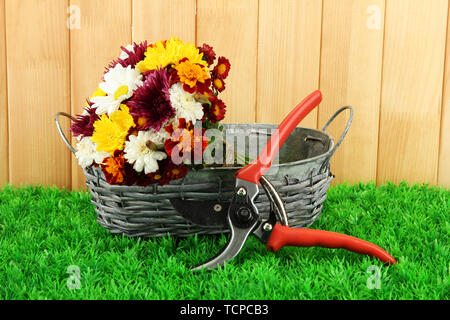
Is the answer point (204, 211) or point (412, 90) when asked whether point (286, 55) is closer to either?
point (412, 90)

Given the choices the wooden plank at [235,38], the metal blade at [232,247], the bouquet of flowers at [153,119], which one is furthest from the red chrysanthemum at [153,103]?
the wooden plank at [235,38]

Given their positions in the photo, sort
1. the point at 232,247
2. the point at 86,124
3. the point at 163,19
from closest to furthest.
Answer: the point at 232,247 → the point at 86,124 → the point at 163,19

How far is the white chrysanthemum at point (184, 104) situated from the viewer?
783 millimetres

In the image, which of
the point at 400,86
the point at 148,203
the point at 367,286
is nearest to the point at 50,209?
the point at 148,203

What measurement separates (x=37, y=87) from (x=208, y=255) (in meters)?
0.83

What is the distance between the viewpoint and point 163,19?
1.31 m

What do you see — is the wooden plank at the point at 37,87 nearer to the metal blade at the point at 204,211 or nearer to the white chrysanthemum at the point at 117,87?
the white chrysanthemum at the point at 117,87

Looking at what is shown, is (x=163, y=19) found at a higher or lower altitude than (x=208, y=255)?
higher

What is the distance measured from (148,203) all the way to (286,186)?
0.89 feet

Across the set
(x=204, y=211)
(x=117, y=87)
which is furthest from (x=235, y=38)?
(x=204, y=211)

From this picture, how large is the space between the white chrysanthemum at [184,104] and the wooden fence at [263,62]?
55 centimetres

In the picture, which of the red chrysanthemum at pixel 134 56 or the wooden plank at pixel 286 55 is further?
the wooden plank at pixel 286 55

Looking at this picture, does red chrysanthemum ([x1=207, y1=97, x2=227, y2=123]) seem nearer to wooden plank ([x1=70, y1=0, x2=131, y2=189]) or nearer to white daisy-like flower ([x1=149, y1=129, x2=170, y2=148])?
white daisy-like flower ([x1=149, y1=129, x2=170, y2=148])

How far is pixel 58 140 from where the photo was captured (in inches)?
53.4
